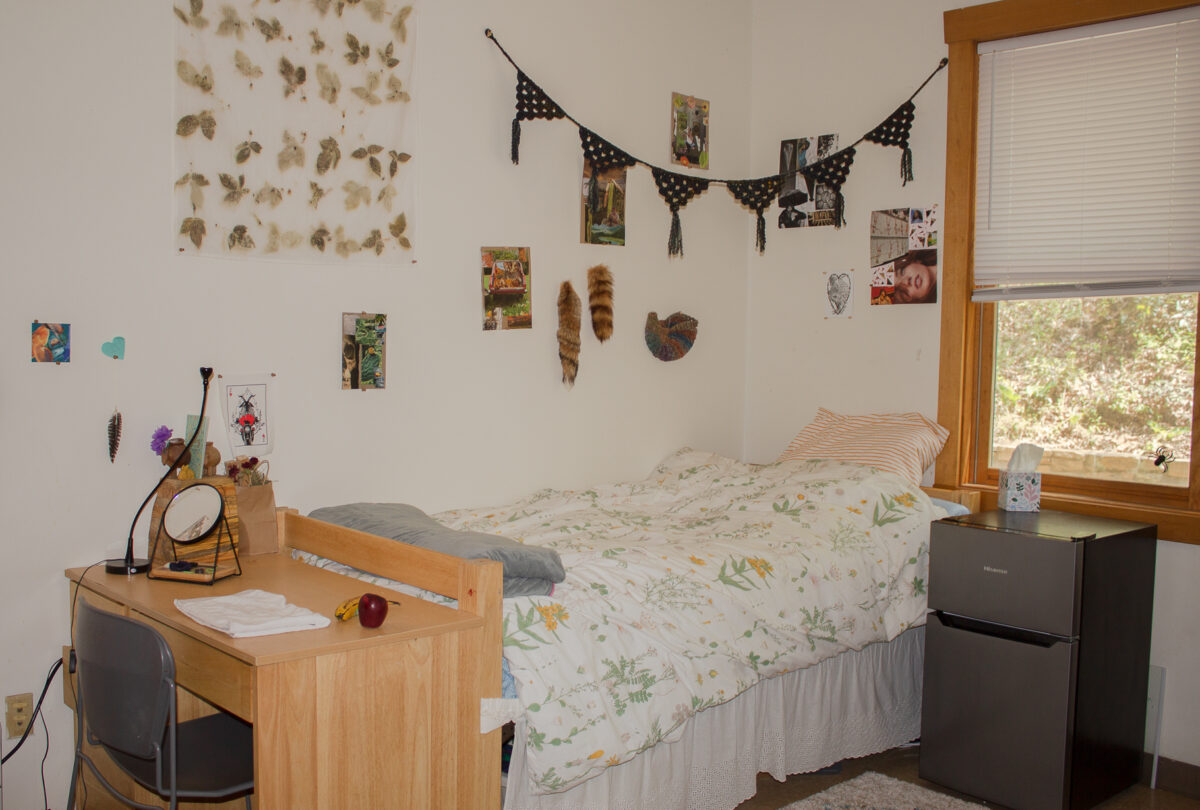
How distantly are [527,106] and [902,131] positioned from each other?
1.36 metres

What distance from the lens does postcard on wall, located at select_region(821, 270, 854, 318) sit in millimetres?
3463

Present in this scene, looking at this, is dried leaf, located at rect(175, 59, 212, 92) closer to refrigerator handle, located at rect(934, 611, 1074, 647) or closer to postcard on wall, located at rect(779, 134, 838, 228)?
postcard on wall, located at rect(779, 134, 838, 228)

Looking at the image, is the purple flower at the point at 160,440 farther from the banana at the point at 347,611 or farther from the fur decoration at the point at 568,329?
the fur decoration at the point at 568,329

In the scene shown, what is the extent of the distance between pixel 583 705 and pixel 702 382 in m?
1.94

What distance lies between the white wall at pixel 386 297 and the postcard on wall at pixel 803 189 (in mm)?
200

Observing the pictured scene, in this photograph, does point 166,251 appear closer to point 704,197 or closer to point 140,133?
point 140,133

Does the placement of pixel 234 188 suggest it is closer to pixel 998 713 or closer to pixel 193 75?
pixel 193 75

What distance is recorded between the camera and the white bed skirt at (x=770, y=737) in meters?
2.09

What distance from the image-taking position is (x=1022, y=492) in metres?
2.75

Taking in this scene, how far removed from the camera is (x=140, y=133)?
2.22 m

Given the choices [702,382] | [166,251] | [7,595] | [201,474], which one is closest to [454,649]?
[201,474]

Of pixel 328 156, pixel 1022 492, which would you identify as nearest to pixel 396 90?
pixel 328 156

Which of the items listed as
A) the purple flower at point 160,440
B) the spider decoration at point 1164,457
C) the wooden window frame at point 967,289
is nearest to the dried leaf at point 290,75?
the purple flower at point 160,440

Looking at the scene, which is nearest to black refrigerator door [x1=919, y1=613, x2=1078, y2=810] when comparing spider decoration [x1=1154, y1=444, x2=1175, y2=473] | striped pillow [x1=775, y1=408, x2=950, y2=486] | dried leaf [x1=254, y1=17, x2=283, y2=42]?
striped pillow [x1=775, y1=408, x2=950, y2=486]
